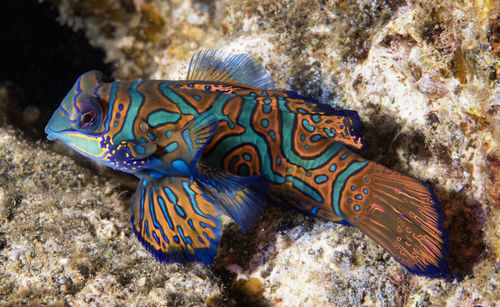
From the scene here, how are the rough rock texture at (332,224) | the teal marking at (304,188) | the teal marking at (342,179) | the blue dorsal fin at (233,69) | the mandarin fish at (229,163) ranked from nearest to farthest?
the rough rock texture at (332,224)
the mandarin fish at (229,163)
the teal marking at (342,179)
the teal marking at (304,188)
the blue dorsal fin at (233,69)

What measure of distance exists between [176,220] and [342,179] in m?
1.68

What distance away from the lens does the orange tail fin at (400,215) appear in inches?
113

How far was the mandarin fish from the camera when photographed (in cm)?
300

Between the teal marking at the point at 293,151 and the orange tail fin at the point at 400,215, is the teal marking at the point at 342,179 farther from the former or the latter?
the teal marking at the point at 293,151

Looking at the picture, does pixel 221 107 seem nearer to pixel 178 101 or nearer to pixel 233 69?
pixel 178 101

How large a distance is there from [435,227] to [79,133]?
3.38m

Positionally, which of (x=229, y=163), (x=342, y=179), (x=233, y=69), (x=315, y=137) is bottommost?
(x=342, y=179)

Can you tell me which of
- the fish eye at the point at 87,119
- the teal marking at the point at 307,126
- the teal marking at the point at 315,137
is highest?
the fish eye at the point at 87,119

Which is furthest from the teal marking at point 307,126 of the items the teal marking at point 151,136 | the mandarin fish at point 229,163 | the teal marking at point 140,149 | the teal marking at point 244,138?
the teal marking at point 140,149

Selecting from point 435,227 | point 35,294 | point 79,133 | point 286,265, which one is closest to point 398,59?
point 435,227

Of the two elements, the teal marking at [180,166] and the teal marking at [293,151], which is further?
the teal marking at [293,151]

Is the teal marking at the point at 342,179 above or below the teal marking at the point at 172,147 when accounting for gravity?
below

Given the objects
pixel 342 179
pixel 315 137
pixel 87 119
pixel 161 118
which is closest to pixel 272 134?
pixel 315 137

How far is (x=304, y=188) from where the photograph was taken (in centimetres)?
335
